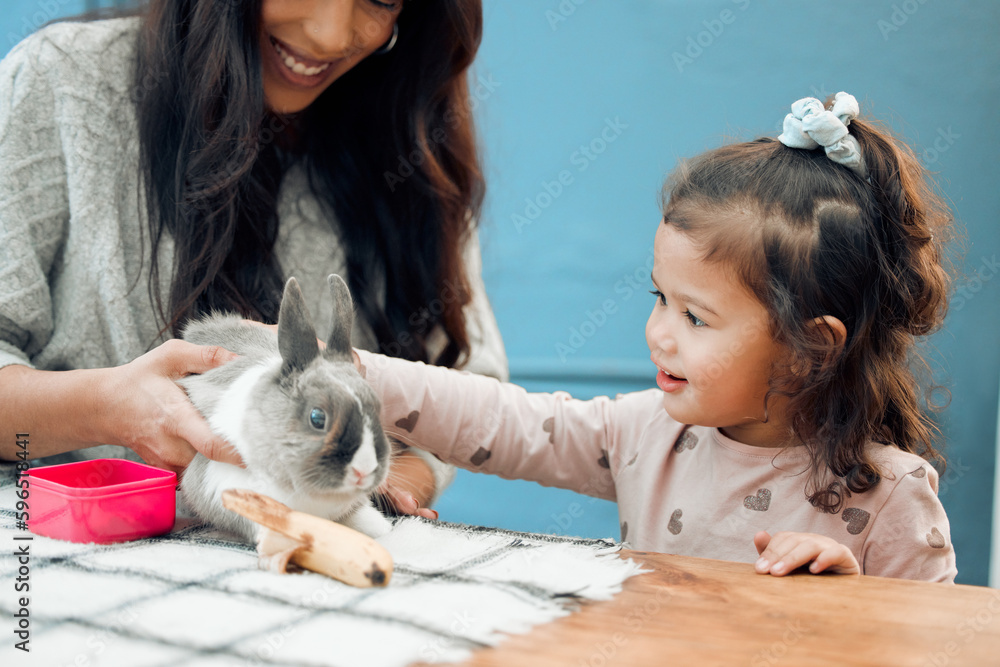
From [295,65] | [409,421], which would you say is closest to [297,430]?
[409,421]

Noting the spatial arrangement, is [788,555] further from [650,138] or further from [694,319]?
[650,138]

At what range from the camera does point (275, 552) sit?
705 mm

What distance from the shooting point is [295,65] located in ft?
3.97

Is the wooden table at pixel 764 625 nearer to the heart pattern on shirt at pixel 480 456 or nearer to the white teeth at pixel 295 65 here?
the heart pattern on shirt at pixel 480 456

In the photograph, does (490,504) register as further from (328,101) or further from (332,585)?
(332,585)

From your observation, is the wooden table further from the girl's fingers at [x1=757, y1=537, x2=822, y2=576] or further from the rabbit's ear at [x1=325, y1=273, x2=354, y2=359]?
the rabbit's ear at [x1=325, y1=273, x2=354, y2=359]

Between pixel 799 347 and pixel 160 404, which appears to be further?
pixel 799 347

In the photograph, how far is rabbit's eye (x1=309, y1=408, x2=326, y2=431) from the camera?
29.1 inches

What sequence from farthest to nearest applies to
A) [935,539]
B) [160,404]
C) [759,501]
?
[759,501] → [935,539] → [160,404]

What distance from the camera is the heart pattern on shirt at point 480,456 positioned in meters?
1.16

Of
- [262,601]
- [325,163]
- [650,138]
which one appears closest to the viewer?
[262,601]

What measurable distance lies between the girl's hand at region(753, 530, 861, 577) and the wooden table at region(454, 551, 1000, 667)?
2 cm

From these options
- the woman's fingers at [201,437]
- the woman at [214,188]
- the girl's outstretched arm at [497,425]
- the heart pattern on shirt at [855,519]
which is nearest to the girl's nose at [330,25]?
the woman at [214,188]

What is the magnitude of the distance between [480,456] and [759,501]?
16.4 inches
